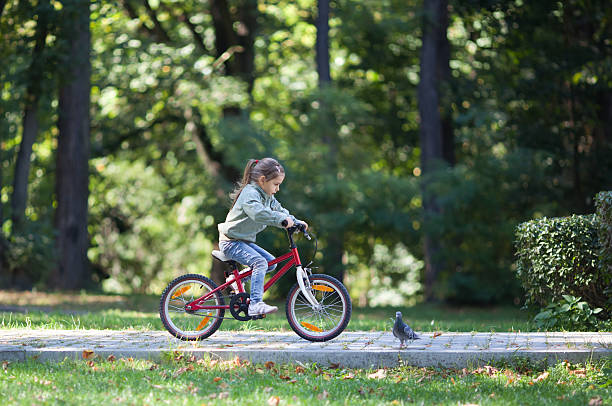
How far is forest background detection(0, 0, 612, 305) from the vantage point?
17.2m

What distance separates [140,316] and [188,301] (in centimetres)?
403

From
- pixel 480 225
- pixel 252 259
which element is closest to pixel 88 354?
pixel 252 259

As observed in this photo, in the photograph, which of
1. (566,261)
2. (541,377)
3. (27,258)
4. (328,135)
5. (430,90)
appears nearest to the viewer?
(541,377)

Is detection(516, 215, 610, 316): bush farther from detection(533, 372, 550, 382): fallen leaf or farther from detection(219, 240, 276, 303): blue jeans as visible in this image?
detection(219, 240, 276, 303): blue jeans

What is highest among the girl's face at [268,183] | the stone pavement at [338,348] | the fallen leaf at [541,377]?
the girl's face at [268,183]

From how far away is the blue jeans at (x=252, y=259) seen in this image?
24.9 ft

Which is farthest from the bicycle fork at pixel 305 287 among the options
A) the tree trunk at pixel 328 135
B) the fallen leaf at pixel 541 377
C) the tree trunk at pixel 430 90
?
the tree trunk at pixel 430 90

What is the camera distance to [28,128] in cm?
1767

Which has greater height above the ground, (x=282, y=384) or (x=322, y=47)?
(x=322, y=47)

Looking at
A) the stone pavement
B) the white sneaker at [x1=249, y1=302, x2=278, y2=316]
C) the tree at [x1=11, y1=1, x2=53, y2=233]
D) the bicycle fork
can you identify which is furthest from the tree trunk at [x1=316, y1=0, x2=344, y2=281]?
the white sneaker at [x1=249, y1=302, x2=278, y2=316]

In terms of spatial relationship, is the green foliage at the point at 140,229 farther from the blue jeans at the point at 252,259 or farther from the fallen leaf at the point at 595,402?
the fallen leaf at the point at 595,402

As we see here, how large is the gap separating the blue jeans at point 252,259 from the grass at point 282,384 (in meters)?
1.00

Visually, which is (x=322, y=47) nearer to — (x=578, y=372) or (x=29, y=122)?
(x=29, y=122)

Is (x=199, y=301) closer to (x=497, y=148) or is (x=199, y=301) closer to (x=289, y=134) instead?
(x=289, y=134)
